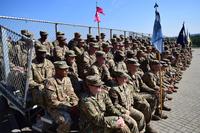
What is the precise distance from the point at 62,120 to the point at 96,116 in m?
0.75

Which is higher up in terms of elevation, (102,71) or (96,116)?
(102,71)

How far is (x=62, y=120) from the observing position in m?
5.25

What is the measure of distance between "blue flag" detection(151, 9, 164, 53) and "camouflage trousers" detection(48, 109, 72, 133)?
449 centimetres

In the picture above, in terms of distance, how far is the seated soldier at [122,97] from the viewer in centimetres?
571

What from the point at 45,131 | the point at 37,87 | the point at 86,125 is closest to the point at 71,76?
the point at 37,87

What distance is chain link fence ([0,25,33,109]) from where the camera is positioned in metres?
5.84

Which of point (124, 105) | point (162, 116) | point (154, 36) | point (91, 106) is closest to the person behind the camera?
point (91, 106)

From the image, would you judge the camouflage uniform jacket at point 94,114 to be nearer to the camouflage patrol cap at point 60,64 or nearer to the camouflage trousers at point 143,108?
the camouflage patrol cap at point 60,64

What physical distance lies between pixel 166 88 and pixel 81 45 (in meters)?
3.18

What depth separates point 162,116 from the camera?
302 inches

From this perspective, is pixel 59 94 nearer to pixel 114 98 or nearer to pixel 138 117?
pixel 114 98

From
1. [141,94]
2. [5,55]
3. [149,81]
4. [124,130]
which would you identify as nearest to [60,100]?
[124,130]

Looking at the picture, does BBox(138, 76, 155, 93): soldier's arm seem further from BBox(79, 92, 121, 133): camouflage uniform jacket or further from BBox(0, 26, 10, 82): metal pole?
BBox(0, 26, 10, 82): metal pole

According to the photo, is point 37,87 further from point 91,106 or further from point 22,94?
point 91,106
